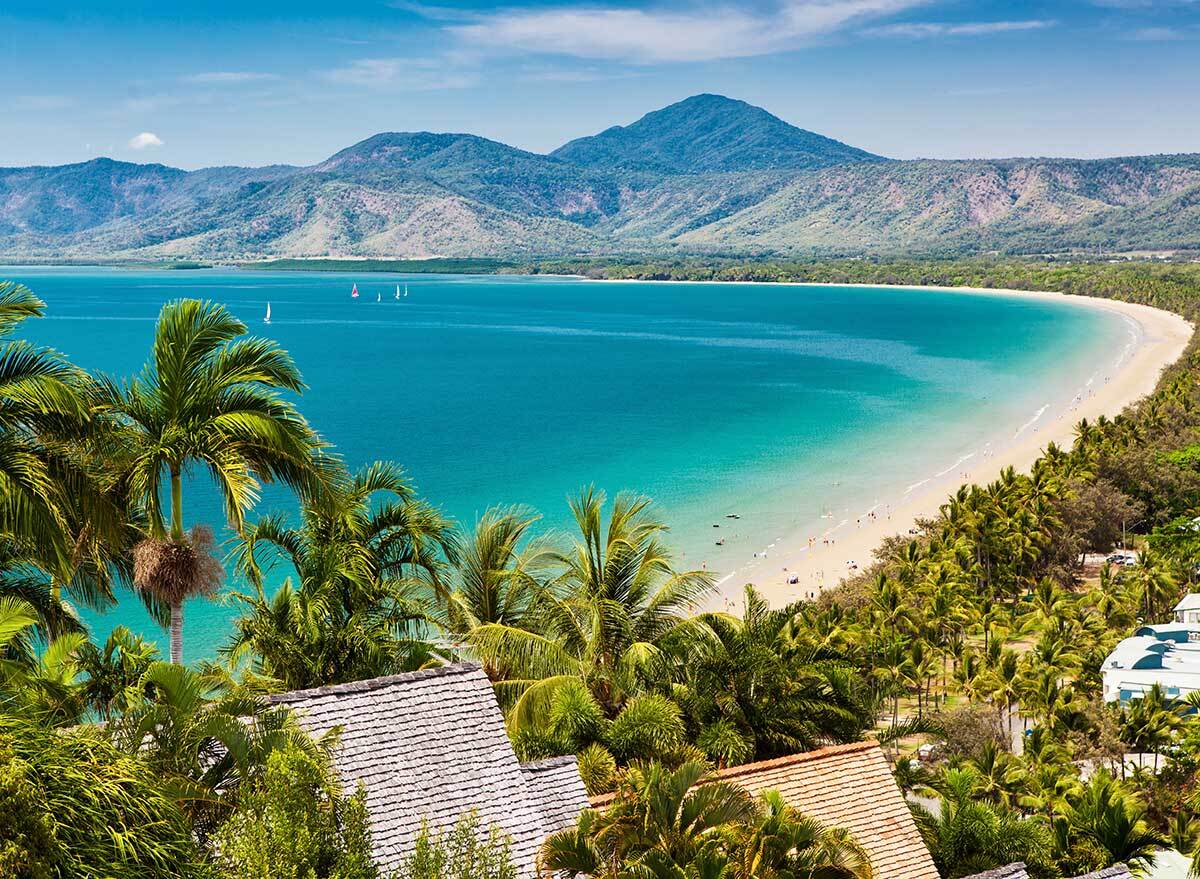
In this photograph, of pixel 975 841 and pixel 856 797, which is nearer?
pixel 856 797

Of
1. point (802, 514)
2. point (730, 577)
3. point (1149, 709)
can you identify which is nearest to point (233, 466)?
point (1149, 709)

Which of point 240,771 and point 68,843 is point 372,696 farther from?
point 68,843

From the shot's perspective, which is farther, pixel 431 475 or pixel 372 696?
pixel 431 475

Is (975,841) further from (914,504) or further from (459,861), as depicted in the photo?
(914,504)

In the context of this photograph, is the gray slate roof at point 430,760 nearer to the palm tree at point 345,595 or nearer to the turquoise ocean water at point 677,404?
the palm tree at point 345,595

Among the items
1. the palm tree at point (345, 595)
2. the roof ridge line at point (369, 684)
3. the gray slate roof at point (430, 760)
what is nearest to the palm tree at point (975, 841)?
the gray slate roof at point (430, 760)

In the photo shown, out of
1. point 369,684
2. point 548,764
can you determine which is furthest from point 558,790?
point 369,684

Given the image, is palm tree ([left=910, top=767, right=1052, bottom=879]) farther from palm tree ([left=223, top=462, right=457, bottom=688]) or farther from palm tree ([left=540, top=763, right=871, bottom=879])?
palm tree ([left=223, top=462, right=457, bottom=688])
